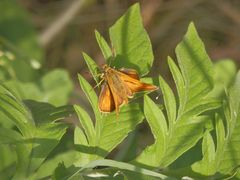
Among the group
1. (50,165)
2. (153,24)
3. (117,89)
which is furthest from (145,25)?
(117,89)

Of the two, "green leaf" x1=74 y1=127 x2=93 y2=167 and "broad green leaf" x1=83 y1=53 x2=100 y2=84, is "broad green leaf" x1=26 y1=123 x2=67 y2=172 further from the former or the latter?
"broad green leaf" x1=83 y1=53 x2=100 y2=84

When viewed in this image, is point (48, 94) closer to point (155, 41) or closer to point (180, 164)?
point (180, 164)

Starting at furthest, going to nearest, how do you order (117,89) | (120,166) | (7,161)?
(7,161) → (117,89) → (120,166)

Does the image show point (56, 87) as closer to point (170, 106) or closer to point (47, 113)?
point (47, 113)

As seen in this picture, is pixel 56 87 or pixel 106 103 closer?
pixel 106 103

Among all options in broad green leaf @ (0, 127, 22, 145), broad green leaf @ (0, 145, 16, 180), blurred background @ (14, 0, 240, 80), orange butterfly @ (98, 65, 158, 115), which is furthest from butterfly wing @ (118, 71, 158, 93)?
blurred background @ (14, 0, 240, 80)
